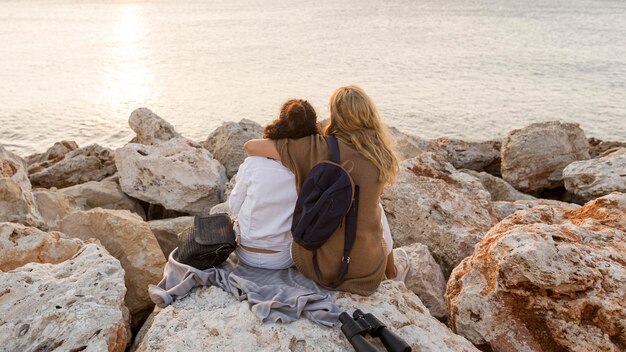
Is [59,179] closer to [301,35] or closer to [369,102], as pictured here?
[369,102]

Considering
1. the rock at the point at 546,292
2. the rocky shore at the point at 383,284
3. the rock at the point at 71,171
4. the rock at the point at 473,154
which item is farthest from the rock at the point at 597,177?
the rock at the point at 71,171

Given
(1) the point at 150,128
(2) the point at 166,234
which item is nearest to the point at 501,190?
(2) the point at 166,234

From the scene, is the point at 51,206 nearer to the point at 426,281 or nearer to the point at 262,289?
the point at 262,289

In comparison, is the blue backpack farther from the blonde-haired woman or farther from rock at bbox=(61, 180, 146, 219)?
rock at bbox=(61, 180, 146, 219)

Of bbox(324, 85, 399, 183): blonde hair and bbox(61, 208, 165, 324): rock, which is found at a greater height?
bbox(324, 85, 399, 183): blonde hair

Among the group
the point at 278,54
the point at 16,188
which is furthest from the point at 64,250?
the point at 278,54

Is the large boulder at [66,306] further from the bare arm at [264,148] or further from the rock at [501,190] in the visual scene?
the rock at [501,190]

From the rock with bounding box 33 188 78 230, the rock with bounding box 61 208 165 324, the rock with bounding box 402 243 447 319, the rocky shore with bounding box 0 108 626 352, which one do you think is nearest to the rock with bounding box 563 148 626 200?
the rocky shore with bounding box 0 108 626 352

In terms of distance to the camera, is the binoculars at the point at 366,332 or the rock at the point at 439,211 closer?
the binoculars at the point at 366,332

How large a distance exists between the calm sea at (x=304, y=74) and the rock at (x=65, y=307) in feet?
32.8

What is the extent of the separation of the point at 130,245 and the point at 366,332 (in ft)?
8.86

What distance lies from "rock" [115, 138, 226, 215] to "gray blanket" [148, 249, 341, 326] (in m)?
2.91

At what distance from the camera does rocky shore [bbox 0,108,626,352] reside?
3330 mm

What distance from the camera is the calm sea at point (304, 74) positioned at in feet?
49.9
